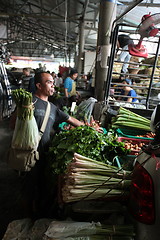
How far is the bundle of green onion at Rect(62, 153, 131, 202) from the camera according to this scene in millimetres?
1693

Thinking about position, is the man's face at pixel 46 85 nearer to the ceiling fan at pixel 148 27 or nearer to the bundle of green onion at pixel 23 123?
the bundle of green onion at pixel 23 123

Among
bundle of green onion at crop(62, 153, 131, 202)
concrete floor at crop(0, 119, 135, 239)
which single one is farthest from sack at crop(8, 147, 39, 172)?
concrete floor at crop(0, 119, 135, 239)

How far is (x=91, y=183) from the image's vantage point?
175 centimetres

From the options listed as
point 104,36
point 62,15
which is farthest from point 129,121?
point 62,15

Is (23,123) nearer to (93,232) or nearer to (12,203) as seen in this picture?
(93,232)

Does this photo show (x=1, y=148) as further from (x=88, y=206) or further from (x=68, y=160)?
(x=88, y=206)

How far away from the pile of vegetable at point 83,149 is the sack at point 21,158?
0.27 metres

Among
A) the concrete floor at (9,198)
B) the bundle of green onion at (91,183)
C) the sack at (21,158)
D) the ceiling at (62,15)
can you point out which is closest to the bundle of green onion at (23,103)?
the sack at (21,158)

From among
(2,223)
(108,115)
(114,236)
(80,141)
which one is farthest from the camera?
(108,115)

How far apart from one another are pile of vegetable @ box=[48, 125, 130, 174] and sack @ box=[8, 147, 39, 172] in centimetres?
27

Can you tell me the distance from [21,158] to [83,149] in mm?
745

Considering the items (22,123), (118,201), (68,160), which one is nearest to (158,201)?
(118,201)

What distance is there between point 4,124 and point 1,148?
8.72ft

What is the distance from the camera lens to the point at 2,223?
8.79 feet
